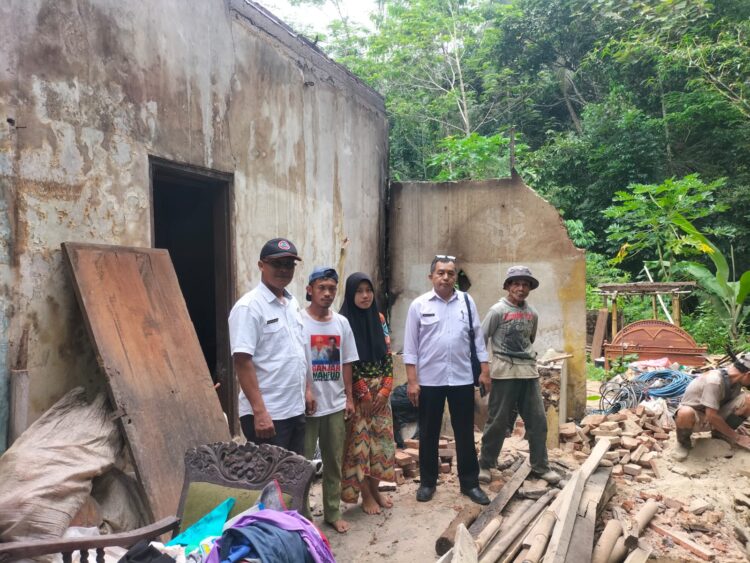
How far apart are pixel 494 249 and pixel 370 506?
4492 mm

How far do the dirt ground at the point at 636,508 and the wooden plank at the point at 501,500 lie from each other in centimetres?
27

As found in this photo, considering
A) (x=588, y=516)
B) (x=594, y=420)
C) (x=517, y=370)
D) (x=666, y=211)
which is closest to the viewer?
(x=588, y=516)

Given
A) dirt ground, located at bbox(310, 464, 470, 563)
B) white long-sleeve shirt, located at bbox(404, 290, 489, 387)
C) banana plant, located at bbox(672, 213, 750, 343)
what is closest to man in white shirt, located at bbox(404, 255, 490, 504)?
white long-sleeve shirt, located at bbox(404, 290, 489, 387)

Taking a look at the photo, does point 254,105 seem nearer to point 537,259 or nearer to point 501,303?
point 501,303

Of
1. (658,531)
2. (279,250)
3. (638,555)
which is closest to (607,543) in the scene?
(638,555)

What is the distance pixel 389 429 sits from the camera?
13.9ft

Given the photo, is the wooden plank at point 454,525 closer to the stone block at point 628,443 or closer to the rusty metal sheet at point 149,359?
the rusty metal sheet at point 149,359

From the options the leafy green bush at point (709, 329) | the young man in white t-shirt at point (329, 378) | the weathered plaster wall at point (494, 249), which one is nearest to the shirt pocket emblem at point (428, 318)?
the young man in white t-shirt at point (329, 378)

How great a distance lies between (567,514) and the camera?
3557 mm

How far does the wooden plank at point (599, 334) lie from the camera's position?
1241 centimetres

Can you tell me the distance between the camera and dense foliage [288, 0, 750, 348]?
1302 centimetres

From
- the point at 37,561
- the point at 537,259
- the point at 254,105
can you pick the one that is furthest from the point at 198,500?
the point at 537,259

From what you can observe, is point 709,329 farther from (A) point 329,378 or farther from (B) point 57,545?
(B) point 57,545

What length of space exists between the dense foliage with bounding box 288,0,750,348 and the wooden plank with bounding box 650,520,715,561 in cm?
831
